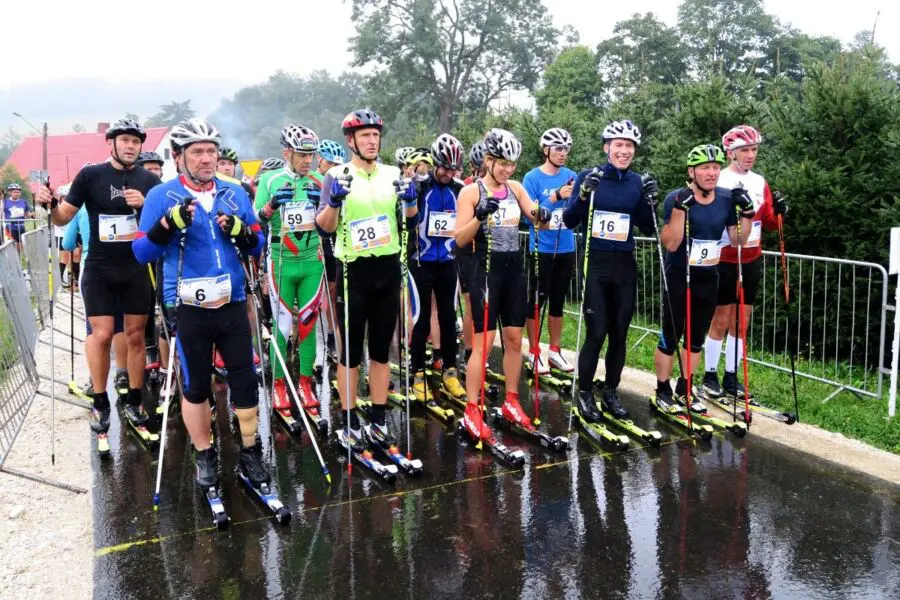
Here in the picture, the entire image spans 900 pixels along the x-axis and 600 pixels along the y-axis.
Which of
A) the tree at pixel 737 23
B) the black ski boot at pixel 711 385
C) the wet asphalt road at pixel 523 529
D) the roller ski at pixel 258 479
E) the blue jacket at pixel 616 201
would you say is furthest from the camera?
the tree at pixel 737 23

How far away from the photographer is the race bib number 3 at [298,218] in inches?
262

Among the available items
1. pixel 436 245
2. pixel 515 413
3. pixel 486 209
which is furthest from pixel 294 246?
pixel 515 413

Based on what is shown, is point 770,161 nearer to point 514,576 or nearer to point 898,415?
point 898,415

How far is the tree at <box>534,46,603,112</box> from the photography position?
38.8 m

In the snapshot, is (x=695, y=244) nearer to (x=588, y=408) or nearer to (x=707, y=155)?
(x=707, y=155)

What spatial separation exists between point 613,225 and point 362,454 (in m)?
2.82

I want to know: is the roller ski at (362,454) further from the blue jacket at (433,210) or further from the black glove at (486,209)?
the black glove at (486,209)

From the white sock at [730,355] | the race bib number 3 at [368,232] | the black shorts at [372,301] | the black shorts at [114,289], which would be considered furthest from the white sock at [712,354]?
the black shorts at [114,289]

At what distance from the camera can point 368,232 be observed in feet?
18.2

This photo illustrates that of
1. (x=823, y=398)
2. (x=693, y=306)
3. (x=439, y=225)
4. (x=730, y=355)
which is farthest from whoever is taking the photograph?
(x=730, y=355)

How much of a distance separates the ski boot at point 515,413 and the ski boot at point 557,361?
181cm

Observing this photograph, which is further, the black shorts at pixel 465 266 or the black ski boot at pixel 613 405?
the black ski boot at pixel 613 405

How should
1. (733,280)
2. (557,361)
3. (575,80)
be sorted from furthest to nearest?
(575,80), (557,361), (733,280)

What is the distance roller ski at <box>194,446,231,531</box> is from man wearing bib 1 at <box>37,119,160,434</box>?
5.40ft
